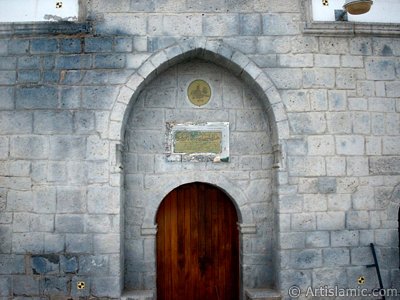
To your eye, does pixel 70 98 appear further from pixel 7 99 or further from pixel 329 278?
pixel 329 278

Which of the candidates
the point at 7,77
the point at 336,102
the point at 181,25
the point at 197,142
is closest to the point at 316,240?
the point at 336,102

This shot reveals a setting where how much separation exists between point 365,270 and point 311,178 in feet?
3.80

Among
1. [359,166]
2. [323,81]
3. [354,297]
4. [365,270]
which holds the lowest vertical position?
[354,297]

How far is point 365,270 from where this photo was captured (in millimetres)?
4340

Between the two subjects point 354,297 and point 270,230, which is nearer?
point 354,297

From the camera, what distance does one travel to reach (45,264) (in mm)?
4117

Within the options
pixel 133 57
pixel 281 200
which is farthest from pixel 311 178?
pixel 133 57

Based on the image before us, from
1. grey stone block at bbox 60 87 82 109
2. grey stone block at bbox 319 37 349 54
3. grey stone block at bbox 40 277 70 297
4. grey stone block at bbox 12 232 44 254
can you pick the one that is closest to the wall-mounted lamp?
grey stone block at bbox 319 37 349 54

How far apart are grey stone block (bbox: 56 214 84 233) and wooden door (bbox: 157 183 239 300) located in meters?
0.93

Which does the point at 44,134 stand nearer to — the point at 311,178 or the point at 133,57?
the point at 133,57

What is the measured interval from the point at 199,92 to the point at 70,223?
205 cm

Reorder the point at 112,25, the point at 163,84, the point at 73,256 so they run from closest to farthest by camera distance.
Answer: the point at 73,256 → the point at 112,25 → the point at 163,84

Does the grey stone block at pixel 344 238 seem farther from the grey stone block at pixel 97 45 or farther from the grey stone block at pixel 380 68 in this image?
the grey stone block at pixel 97 45

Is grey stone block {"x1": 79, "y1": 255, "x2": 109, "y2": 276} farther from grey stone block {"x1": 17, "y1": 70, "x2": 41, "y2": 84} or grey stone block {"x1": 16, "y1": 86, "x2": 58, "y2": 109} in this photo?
grey stone block {"x1": 17, "y1": 70, "x2": 41, "y2": 84}
